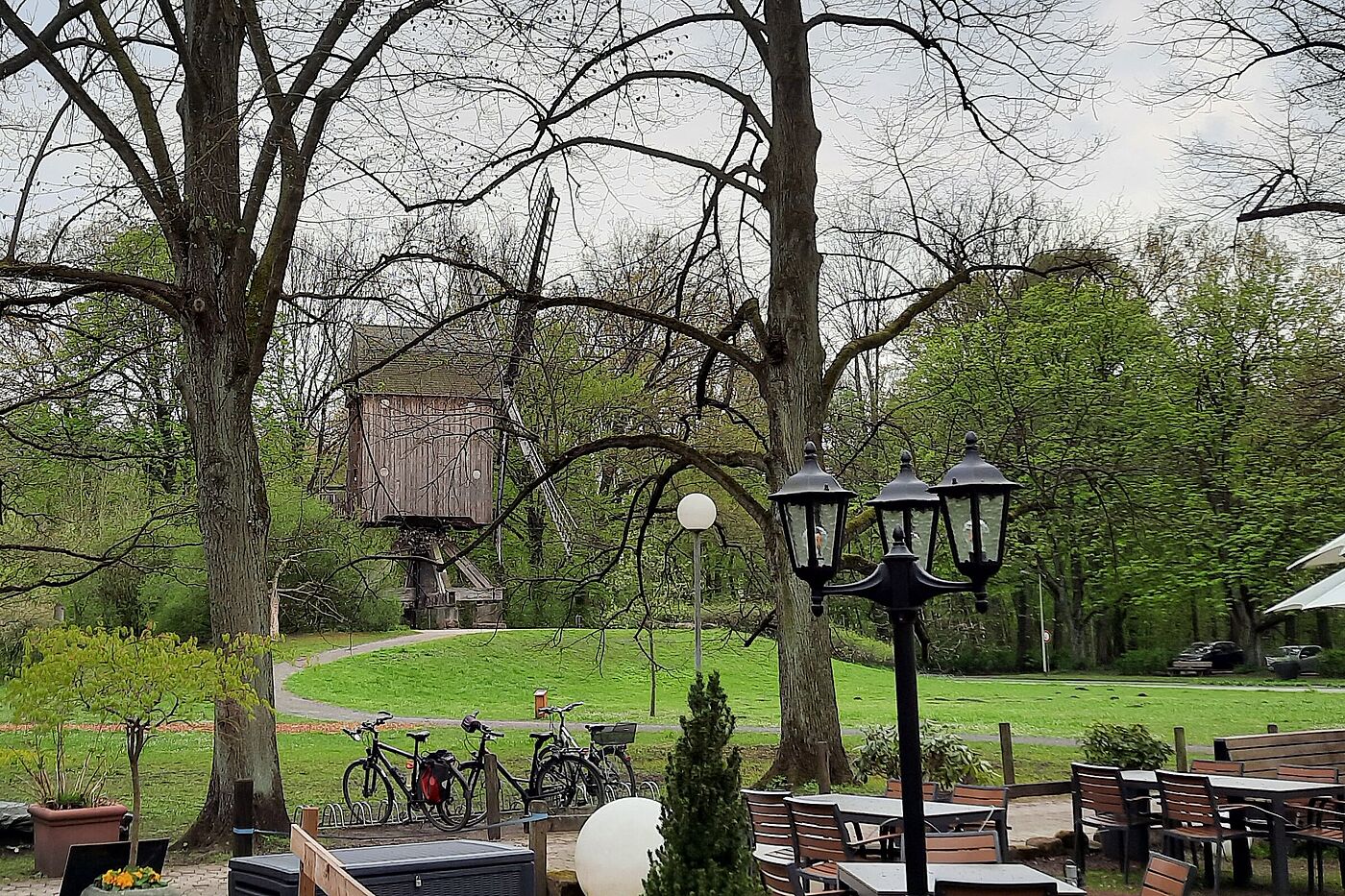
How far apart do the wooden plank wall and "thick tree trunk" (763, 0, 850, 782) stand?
364 centimetres

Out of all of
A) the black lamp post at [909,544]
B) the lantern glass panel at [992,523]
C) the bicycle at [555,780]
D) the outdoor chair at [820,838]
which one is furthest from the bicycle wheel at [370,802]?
the lantern glass panel at [992,523]

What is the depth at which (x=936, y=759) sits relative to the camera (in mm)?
13633

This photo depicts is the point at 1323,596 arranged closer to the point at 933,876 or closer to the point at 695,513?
the point at 933,876

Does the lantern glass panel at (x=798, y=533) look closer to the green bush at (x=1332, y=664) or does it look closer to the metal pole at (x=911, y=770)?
the metal pole at (x=911, y=770)

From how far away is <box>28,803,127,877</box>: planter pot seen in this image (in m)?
11.7

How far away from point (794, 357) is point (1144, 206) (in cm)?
2675

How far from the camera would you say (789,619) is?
14305mm

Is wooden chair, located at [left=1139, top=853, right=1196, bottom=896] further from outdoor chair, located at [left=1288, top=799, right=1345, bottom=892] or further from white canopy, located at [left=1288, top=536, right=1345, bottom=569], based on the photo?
white canopy, located at [left=1288, top=536, right=1345, bottom=569]

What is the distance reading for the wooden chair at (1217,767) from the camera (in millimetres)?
10898

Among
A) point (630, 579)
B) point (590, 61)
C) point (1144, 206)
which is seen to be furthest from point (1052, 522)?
point (590, 61)

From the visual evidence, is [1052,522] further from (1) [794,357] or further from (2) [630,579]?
(1) [794,357]

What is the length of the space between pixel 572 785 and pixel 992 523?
9926 millimetres

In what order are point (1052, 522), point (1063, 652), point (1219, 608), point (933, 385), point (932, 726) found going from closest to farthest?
point (932, 726)
point (933, 385)
point (1052, 522)
point (1219, 608)
point (1063, 652)

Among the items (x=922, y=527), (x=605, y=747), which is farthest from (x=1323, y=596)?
(x=605, y=747)
